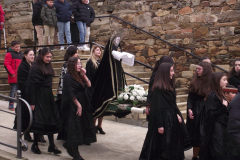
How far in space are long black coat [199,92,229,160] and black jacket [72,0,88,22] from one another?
19.3ft

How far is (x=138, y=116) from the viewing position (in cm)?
670

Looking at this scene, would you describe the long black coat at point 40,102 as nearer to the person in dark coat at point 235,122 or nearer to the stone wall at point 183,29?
the person in dark coat at point 235,122

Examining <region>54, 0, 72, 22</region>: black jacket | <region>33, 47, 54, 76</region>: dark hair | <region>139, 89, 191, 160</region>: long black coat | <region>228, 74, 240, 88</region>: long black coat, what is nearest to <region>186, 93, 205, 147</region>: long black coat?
<region>139, 89, 191, 160</region>: long black coat

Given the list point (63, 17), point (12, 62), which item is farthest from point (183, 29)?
point (12, 62)

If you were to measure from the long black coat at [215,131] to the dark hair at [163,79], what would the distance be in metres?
0.53

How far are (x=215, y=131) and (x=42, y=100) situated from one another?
2.52 meters

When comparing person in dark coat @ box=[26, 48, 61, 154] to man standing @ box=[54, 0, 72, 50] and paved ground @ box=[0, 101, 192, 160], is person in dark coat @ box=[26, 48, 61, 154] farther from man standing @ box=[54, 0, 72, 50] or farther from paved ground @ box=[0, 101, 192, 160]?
man standing @ box=[54, 0, 72, 50]

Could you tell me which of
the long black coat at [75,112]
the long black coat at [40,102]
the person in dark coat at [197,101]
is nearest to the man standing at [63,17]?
the long black coat at [40,102]

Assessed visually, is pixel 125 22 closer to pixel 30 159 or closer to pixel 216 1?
pixel 216 1

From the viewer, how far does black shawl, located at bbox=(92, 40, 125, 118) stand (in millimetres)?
4836

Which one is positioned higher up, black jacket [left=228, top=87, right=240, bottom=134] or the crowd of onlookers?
the crowd of onlookers

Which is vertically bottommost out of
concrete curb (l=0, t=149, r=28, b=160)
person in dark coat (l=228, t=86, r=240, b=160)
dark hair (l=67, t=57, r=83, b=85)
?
concrete curb (l=0, t=149, r=28, b=160)

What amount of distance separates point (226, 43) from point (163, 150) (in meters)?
5.42

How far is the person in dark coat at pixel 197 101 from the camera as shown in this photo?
14.5 ft
